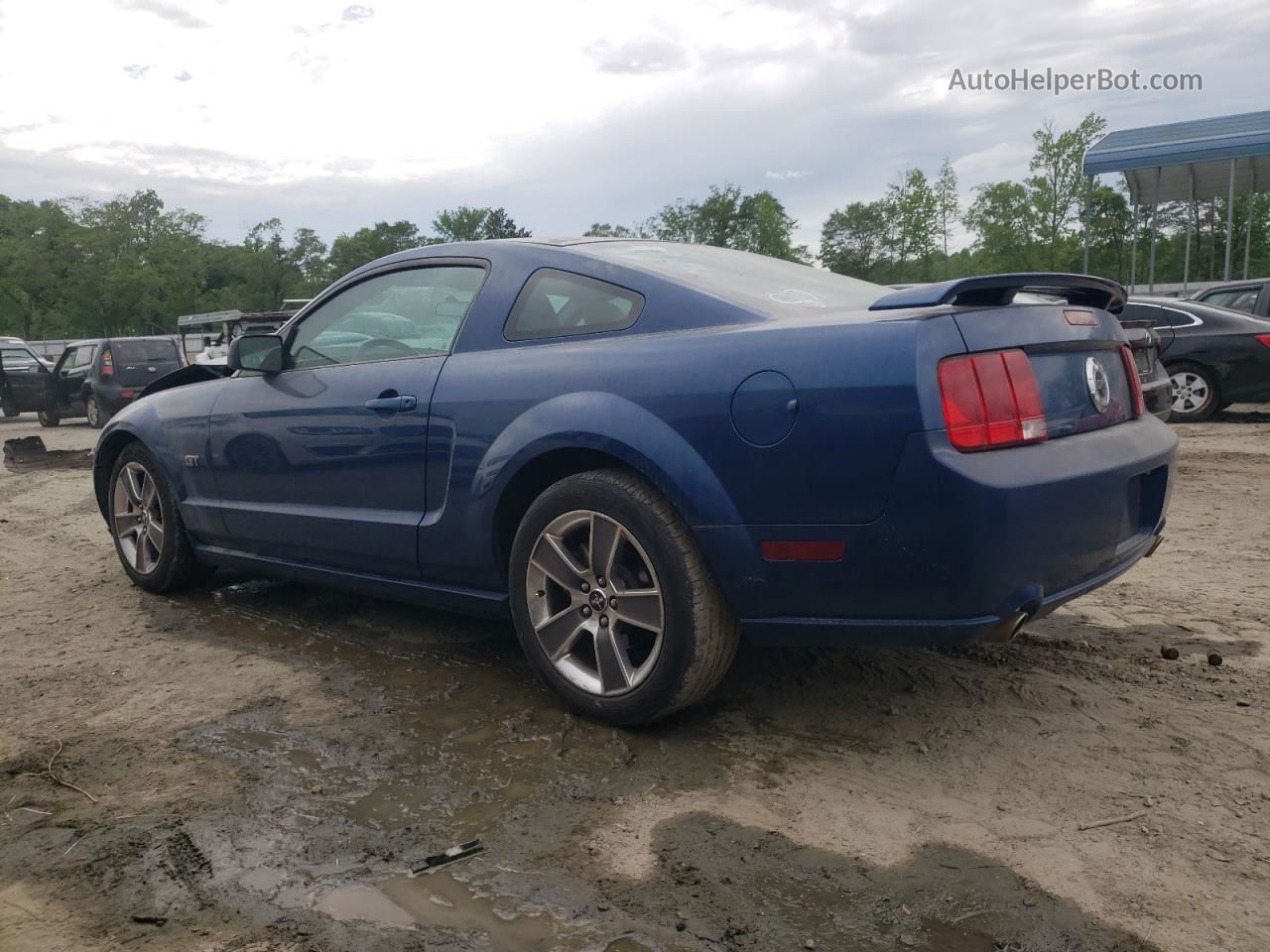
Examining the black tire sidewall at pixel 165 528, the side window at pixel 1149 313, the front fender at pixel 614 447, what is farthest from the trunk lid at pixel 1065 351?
the side window at pixel 1149 313

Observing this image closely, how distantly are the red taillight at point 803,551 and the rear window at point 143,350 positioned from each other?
1787 cm

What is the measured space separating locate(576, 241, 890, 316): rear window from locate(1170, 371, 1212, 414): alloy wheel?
831cm

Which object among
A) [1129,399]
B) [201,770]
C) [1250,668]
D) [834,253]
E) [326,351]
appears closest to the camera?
[201,770]

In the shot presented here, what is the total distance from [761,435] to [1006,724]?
1.24 m

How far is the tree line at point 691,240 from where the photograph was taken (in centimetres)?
3750

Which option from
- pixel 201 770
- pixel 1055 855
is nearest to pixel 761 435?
pixel 1055 855

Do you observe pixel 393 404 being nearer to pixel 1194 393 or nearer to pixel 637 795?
pixel 637 795

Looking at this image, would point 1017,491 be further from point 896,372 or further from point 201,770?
point 201,770

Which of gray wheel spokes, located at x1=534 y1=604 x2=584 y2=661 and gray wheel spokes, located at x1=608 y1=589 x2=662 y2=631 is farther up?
gray wheel spokes, located at x1=608 y1=589 x2=662 y2=631

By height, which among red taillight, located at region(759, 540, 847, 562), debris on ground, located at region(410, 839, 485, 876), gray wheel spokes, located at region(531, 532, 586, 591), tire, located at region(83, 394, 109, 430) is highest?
red taillight, located at region(759, 540, 847, 562)

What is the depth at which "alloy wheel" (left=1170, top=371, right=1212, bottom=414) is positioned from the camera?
1067 cm

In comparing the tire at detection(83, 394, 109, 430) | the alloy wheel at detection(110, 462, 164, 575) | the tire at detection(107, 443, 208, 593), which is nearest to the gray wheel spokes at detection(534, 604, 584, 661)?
the tire at detection(107, 443, 208, 593)

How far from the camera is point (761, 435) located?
2.70 metres

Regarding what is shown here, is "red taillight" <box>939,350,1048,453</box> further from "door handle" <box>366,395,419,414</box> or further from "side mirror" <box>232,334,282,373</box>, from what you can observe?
"side mirror" <box>232,334,282,373</box>
